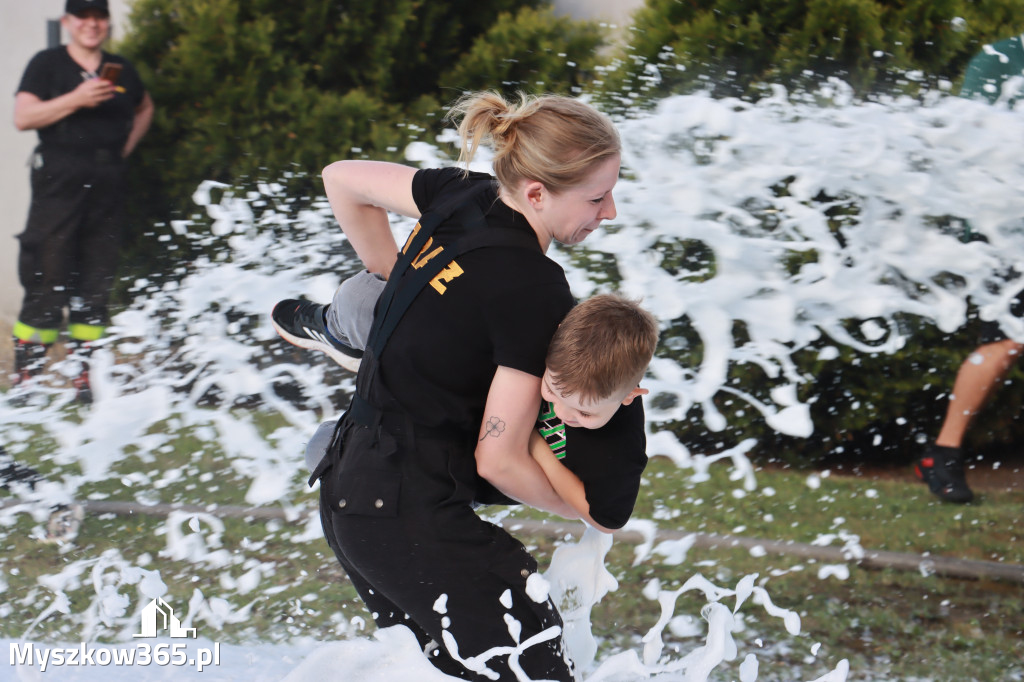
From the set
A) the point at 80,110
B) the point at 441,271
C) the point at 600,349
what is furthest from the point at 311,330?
the point at 80,110

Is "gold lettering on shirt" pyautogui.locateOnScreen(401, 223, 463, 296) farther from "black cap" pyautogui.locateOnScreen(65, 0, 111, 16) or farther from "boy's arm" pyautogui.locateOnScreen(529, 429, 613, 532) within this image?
"black cap" pyautogui.locateOnScreen(65, 0, 111, 16)

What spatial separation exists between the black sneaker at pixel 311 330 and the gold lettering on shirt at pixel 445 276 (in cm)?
72

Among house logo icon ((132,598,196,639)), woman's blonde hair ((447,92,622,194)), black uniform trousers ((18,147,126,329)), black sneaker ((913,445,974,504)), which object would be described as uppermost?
woman's blonde hair ((447,92,622,194))

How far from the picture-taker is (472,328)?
5.75ft

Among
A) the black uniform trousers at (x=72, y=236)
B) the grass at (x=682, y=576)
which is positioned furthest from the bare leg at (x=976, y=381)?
the black uniform trousers at (x=72, y=236)

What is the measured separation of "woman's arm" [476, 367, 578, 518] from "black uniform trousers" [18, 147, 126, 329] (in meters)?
3.63

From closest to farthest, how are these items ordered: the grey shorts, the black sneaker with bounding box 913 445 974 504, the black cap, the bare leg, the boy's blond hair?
the boy's blond hair → the grey shorts → the bare leg → the black sneaker with bounding box 913 445 974 504 → the black cap

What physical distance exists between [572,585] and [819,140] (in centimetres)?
278

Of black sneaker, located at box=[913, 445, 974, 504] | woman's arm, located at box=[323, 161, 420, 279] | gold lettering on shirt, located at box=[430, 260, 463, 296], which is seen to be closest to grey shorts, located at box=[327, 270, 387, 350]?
woman's arm, located at box=[323, 161, 420, 279]

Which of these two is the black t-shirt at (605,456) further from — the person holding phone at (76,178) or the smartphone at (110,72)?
the smartphone at (110,72)

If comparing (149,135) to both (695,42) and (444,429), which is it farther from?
(444,429)

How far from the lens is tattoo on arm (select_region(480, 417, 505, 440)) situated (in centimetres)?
177

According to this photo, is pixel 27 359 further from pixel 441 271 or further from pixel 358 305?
pixel 441 271

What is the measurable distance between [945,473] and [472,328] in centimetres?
307
